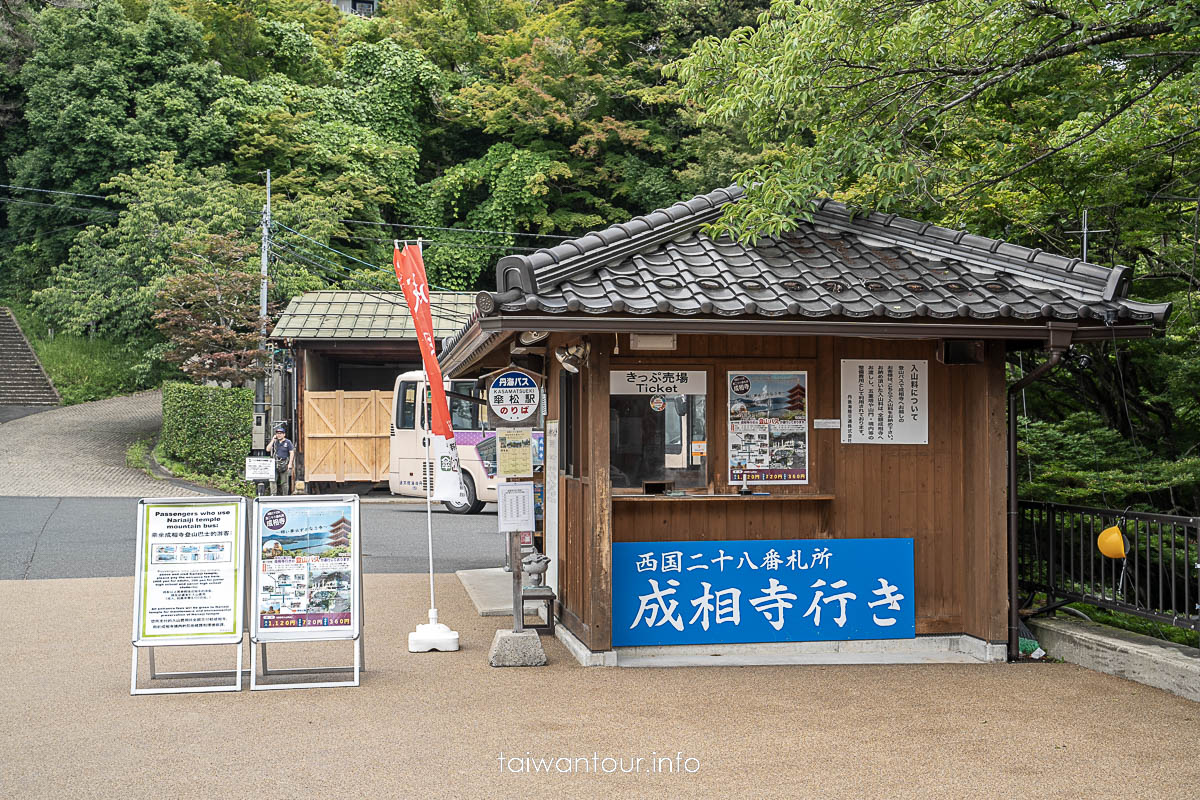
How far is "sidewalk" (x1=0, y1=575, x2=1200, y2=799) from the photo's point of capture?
4.94 metres

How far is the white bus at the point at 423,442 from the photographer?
63.3 feet

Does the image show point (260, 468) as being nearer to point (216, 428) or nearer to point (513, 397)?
point (216, 428)

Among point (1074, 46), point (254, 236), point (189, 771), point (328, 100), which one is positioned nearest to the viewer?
point (189, 771)

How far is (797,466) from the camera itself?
7910mm

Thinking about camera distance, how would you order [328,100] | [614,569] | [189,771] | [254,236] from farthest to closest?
1. [328,100]
2. [254,236]
3. [614,569]
4. [189,771]

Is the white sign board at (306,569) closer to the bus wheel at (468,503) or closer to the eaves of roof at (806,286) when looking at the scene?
the eaves of roof at (806,286)

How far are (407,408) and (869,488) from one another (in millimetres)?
14398

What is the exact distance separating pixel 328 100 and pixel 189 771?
3183 centimetres

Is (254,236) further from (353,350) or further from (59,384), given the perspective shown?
(59,384)

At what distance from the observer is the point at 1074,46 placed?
6633 millimetres

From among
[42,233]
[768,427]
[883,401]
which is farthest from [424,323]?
[42,233]

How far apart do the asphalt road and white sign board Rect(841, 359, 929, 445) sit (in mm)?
6928

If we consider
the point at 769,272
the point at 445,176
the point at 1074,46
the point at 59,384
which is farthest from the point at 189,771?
the point at 59,384

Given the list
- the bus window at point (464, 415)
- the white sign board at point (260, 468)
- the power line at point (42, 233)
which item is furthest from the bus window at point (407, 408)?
the power line at point (42, 233)
